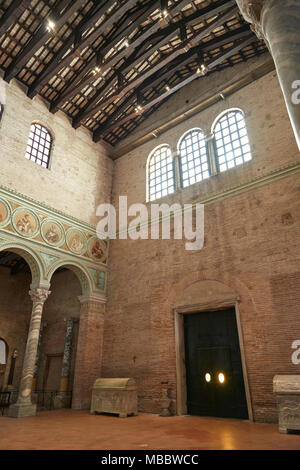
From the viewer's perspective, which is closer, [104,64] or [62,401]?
[104,64]

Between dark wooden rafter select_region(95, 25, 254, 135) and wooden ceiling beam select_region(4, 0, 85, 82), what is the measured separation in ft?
14.8

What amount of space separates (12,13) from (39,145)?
450 centimetres

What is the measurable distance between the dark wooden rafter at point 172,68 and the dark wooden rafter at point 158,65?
72 cm

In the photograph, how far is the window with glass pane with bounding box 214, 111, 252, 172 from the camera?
11625 mm

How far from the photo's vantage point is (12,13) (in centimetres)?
1027

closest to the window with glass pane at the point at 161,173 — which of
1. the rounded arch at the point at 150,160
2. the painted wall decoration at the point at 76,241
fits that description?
the rounded arch at the point at 150,160

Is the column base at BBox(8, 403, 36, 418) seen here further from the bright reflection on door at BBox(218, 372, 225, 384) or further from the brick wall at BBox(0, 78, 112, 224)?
the brick wall at BBox(0, 78, 112, 224)

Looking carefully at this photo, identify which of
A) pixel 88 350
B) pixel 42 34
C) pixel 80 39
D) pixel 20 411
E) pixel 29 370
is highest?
pixel 80 39

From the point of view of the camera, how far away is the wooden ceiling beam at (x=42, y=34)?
1046 cm

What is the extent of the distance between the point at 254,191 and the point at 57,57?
8.98 meters

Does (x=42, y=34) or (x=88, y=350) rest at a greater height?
(x=42, y=34)

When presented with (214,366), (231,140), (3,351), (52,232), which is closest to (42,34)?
(52,232)

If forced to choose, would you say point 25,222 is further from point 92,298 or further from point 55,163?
point 92,298
